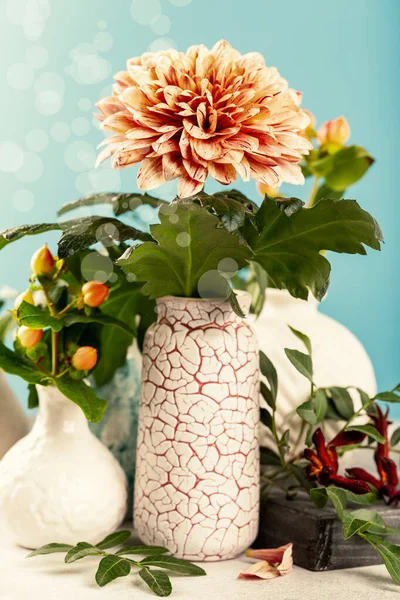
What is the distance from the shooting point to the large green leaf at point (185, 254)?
513 millimetres

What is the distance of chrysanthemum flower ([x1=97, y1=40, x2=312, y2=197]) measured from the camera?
515mm

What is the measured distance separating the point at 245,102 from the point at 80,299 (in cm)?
21

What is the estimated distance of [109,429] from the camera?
689 millimetres

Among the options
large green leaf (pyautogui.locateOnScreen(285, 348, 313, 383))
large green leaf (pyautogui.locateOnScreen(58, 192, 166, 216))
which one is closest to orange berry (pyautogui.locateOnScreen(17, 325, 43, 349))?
large green leaf (pyautogui.locateOnScreen(58, 192, 166, 216))

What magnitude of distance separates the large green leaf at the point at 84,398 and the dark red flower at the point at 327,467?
0.18 m

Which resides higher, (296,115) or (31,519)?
(296,115)

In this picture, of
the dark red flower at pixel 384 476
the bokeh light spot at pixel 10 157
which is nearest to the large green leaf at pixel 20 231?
the dark red flower at pixel 384 476

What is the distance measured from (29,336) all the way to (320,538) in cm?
29

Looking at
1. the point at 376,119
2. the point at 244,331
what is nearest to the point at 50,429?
the point at 244,331

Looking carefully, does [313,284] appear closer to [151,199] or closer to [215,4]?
[151,199]

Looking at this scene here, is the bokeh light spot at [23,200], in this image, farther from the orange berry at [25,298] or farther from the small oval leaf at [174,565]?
the small oval leaf at [174,565]

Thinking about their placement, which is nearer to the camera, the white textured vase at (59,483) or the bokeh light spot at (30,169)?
the white textured vase at (59,483)

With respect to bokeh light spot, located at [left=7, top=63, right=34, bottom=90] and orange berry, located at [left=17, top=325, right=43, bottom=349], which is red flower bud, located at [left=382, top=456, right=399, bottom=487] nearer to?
orange berry, located at [left=17, top=325, right=43, bottom=349]

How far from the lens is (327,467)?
59 cm
